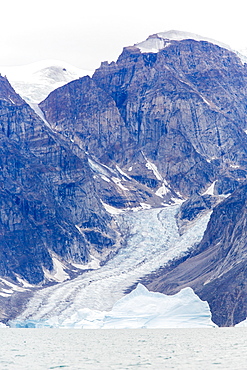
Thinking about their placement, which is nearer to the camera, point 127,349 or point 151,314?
point 127,349

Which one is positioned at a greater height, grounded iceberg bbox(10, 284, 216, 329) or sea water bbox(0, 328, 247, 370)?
sea water bbox(0, 328, 247, 370)

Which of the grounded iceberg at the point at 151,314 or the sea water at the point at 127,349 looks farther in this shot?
the grounded iceberg at the point at 151,314

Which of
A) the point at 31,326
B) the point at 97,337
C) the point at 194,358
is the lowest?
the point at 31,326

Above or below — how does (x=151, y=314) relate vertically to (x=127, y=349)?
below

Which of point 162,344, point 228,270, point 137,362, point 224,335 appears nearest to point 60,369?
point 137,362

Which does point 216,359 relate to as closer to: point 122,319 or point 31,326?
point 122,319
